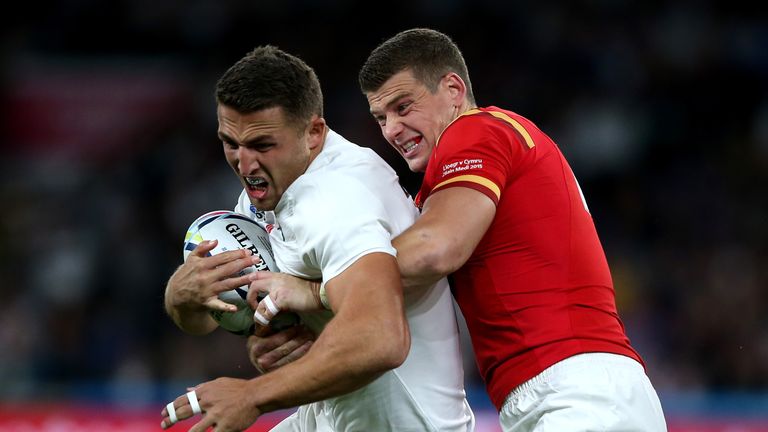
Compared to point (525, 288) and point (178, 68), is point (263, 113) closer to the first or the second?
point (525, 288)

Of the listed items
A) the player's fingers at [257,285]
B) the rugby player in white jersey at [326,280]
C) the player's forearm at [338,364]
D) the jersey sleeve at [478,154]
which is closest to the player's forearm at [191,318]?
the rugby player in white jersey at [326,280]

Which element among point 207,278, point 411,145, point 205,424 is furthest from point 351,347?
point 411,145

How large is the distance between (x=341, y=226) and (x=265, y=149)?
526mm

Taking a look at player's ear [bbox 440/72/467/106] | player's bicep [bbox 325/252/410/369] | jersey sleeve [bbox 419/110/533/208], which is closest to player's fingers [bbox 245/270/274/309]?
player's bicep [bbox 325/252/410/369]

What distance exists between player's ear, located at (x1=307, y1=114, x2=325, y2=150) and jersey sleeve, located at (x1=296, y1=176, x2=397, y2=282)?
31cm

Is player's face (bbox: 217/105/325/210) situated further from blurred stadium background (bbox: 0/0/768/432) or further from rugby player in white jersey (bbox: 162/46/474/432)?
blurred stadium background (bbox: 0/0/768/432)

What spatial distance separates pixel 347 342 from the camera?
3.40m

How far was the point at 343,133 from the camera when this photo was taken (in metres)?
11.7

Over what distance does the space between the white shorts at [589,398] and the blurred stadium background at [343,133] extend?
3.95 m

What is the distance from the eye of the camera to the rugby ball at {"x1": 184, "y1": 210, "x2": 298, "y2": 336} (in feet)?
13.5

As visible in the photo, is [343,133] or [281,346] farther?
[343,133]

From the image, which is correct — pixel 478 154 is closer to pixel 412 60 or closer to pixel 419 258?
pixel 419 258

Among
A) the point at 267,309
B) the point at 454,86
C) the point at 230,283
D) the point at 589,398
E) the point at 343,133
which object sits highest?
the point at 343,133

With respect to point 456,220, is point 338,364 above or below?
below
